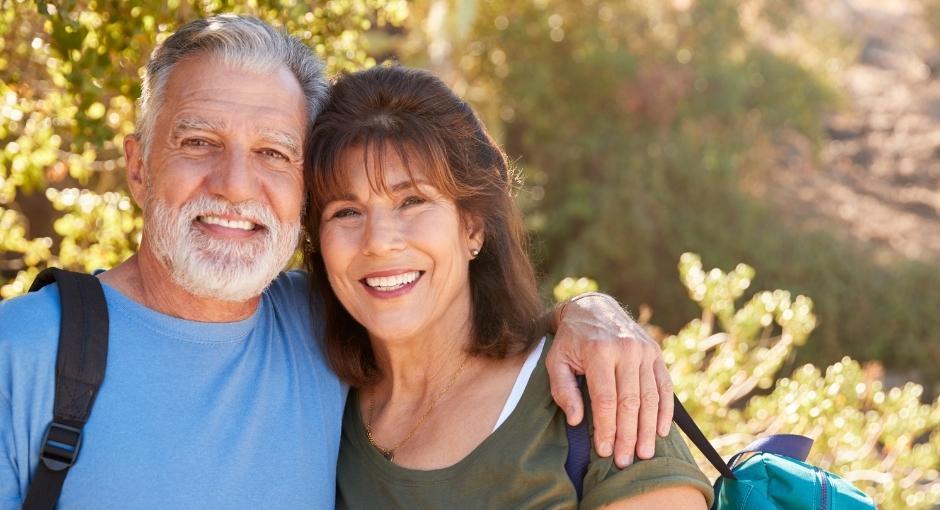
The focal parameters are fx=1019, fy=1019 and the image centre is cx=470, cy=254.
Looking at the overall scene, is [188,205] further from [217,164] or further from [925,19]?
[925,19]

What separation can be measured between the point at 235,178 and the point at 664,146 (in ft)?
29.2

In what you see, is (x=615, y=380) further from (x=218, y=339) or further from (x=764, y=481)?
(x=218, y=339)

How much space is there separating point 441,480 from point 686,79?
32.0 feet

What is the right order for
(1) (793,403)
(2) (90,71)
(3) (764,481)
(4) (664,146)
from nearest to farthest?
1. (3) (764,481)
2. (2) (90,71)
3. (1) (793,403)
4. (4) (664,146)

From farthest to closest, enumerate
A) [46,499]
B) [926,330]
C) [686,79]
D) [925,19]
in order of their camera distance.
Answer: [925,19] → [686,79] → [926,330] → [46,499]

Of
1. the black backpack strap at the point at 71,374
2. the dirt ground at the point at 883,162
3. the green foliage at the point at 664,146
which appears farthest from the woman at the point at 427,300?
the dirt ground at the point at 883,162

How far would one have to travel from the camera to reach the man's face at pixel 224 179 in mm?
2516

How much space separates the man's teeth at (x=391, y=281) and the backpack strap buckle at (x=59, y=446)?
0.76m

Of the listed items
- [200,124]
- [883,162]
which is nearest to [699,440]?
[200,124]

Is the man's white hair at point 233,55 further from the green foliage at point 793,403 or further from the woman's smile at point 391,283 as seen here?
the green foliage at point 793,403

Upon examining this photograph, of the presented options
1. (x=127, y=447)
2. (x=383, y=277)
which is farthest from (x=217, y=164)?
(x=127, y=447)

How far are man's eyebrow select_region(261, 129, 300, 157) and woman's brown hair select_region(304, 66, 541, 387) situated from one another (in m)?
0.04

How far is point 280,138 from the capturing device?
2.60 meters

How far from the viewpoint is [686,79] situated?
1145 cm
